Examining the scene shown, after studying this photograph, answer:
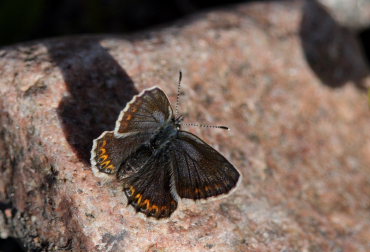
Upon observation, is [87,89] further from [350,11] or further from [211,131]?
[350,11]

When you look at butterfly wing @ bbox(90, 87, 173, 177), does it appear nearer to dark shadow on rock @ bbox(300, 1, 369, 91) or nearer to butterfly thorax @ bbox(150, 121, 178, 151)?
butterfly thorax @ bbox(150, 121, 178, 151)

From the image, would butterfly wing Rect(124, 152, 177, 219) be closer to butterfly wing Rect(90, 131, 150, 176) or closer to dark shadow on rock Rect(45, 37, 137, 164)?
butterfly wing Rect(90, 131, 150, 176)

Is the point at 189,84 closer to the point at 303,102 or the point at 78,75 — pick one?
the point at 78,75

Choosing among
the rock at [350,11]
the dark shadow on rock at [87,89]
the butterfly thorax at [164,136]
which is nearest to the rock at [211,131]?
the dark shadow on rock at [87,89]

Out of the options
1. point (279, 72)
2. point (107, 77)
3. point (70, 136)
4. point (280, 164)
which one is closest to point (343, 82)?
point (279, 72)

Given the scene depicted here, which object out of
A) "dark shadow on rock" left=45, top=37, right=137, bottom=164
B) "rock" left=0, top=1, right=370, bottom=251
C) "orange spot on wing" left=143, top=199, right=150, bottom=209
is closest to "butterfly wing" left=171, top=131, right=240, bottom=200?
"orange spot on wing" left=143, top=199, right=150, bottom=209

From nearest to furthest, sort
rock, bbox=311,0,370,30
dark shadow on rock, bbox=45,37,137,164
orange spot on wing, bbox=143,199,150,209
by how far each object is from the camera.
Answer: orange spot on wing, bbox=143,199,150,209 < dark shadow on rock, bbox=45,37,137,164 < rock, bbox=311,0,370,30

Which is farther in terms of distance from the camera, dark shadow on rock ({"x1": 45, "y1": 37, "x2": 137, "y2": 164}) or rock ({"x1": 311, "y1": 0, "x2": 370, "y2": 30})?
rock ({"x1": 311, "y1": 0, "x2": 370, "y2": 30})

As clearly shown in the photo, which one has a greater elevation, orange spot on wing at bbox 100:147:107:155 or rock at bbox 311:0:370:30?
rock at bbox 311:0:370:30

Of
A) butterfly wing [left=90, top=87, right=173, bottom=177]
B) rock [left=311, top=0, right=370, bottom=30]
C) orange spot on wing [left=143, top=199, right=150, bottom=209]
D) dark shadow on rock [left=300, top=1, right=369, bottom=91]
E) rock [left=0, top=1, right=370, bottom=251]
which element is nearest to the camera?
orange spot on wing [left=143, top=199, right=150, bottom=209]
